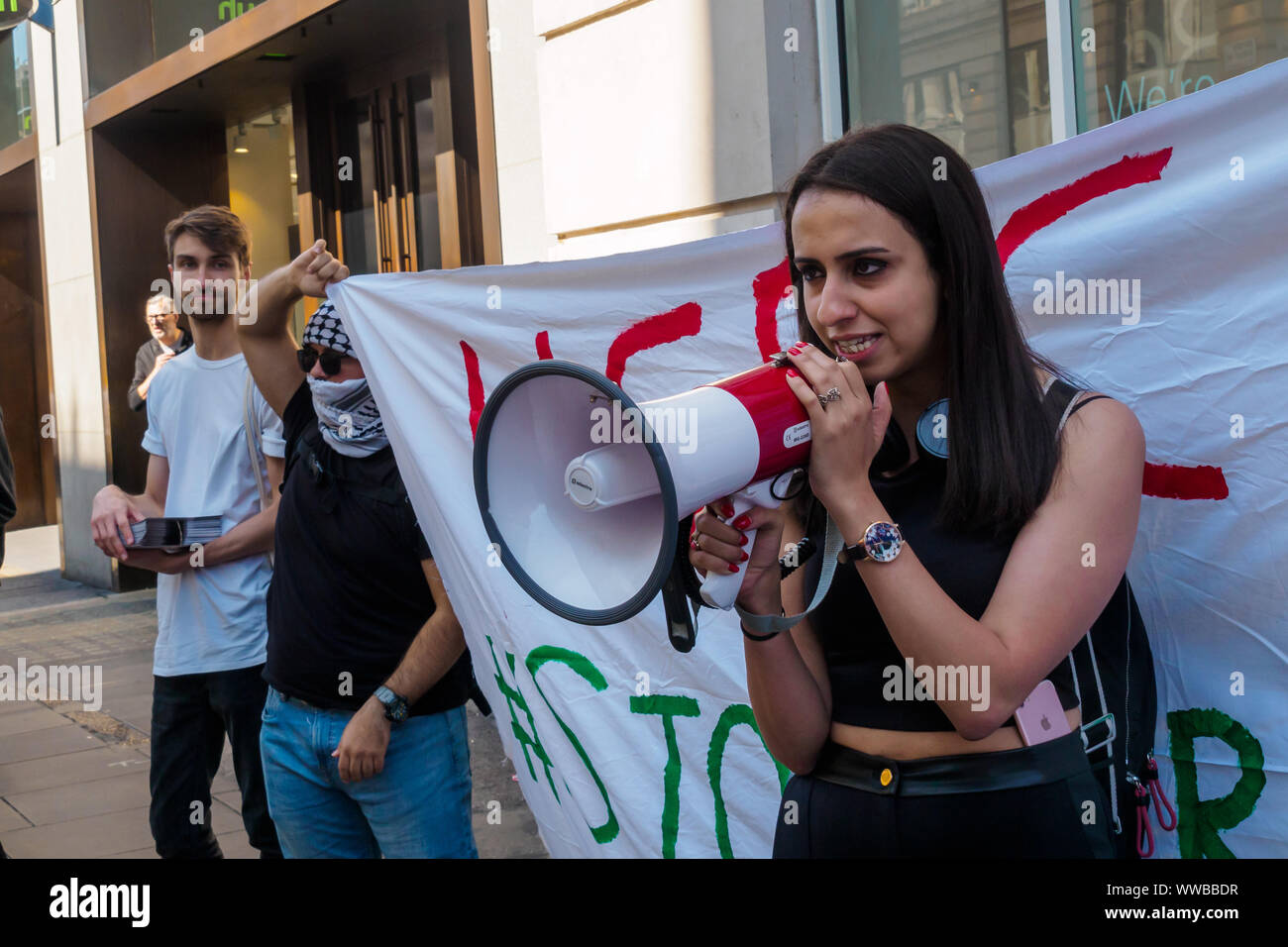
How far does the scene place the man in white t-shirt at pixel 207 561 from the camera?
3359mm

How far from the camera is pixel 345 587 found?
2.65m

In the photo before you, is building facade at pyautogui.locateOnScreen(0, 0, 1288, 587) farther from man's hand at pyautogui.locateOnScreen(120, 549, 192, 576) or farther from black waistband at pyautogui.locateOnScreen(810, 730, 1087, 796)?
black waistband at pyautogui.locateOnScreen(810, 730, 1087, 796)

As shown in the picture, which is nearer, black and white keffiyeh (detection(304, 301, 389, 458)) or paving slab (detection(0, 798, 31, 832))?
black and white keffiyeh (detection(304, 301, 389, 458))

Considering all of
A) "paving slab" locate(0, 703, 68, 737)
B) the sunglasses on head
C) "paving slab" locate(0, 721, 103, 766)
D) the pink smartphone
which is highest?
the sunglasses on head

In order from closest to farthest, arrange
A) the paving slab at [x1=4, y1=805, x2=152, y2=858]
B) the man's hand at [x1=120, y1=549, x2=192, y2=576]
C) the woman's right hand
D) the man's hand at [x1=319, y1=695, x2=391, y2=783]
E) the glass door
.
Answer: the woman's right hand, the man's hand at [x1=319, y1=695, x2=391, y2=783], the man's hand at [x1=120, y1=549, x2=192, y2=576], the paving slab at [x1=4, y1=805, x2=152, y2=858], the glass door

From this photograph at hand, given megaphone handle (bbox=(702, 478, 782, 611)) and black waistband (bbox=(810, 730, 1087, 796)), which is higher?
megaphone handle (bbox=(702, 478, 782, 611))

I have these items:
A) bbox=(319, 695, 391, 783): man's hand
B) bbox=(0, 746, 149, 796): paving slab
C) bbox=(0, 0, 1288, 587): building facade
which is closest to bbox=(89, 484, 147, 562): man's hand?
bbox=(319, 695, 391, 783): man's hand

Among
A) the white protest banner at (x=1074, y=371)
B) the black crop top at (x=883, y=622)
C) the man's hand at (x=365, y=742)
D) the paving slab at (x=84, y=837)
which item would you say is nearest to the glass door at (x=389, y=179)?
the paving slab at (x=84, y=837)

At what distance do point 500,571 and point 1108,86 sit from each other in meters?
2.25

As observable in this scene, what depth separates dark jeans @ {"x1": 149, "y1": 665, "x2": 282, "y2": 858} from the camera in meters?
3.37

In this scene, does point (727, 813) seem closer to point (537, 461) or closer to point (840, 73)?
point (537, 461)

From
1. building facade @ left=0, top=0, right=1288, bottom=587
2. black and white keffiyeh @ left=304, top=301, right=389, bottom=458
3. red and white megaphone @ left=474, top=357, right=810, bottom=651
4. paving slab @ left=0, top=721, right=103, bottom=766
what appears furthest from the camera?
paving slab @ left=0, top=721, right=103, bottom=766

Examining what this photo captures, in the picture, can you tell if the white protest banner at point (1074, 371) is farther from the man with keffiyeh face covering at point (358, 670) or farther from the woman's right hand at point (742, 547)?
the woman's right hand at point (742, 547)

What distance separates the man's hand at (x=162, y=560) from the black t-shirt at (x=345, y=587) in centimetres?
74
